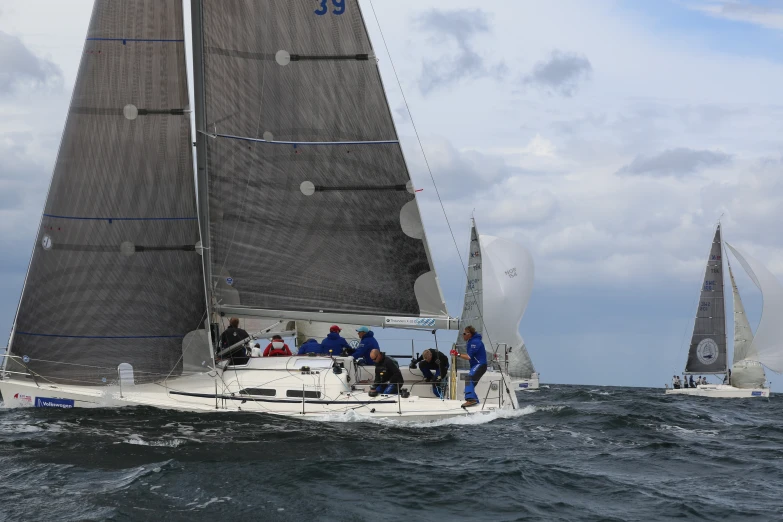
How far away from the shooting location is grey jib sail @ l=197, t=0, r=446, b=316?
1652 cm

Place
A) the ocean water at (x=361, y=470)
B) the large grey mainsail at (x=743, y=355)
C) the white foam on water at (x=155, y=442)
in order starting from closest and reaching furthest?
1. the ocean water at (x=361, y=470)
2. the white foam on water at (x=155, y=442)
3. the large grey mainsail at (x=743, y=355)

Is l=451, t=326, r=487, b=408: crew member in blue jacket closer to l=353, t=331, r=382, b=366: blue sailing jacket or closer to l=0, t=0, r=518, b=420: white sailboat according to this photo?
l=0, t=0, r=518, b=420: white sailboat

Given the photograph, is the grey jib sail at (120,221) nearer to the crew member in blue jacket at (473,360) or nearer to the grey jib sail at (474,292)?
the crew member in blue jacket at (473,360)

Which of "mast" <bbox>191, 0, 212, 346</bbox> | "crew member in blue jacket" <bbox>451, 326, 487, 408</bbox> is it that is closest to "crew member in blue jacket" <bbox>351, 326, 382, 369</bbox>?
"crew member in blue jacket" <bbox>451, 326, 487, 408</bbox>

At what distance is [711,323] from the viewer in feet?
164

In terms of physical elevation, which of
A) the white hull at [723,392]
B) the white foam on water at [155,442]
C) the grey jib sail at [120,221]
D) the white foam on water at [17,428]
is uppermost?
the grey jib sail at [120,221]

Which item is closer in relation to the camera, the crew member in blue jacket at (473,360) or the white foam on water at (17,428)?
the white foam on water at (17,428)

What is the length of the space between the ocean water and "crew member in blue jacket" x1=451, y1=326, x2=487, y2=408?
54cm

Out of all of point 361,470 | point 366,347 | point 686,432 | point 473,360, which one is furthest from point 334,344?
point 686,432

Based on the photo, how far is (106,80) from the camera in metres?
16.1

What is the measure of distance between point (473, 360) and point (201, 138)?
6.27 m

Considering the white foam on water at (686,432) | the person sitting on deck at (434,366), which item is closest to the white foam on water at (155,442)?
the person sitting on deck at (434,366)

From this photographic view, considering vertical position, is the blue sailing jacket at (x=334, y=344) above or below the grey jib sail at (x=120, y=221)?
below

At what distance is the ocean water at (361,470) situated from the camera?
1015 cm
